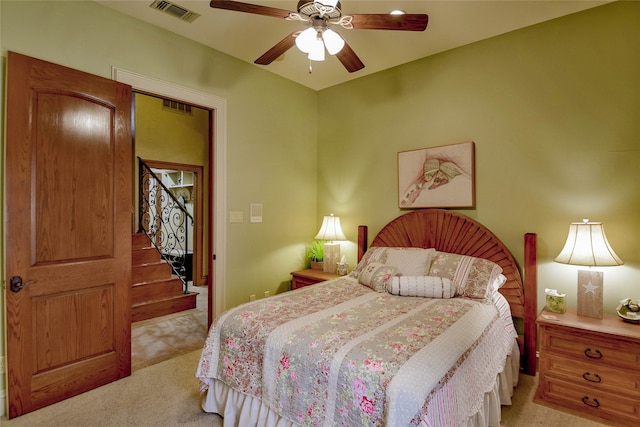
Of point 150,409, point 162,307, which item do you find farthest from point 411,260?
point 162,307

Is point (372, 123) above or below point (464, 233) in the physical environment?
above

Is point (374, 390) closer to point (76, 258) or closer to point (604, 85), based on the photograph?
point (76, 258)

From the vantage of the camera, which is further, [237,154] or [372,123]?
[372,123]

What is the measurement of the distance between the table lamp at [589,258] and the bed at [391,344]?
37 centimetres

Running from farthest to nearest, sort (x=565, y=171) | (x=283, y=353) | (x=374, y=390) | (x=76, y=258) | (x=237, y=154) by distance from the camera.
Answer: (x=237, y=154) → (x=565, y=171) → (x=76, y=258) → (x=283, y=353) → (x=374, y=390)

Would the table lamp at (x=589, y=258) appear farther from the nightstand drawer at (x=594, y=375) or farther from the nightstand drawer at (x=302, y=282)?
the nightstand drawer at (x=302, y=282)

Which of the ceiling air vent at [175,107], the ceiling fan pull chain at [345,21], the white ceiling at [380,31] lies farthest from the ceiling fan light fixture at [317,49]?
the ceiling air vent at [175,107]

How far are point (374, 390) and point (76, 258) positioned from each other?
7.63ft

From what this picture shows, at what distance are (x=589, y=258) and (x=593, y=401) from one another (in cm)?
94

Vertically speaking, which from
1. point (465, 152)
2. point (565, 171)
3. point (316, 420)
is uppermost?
point (465, 152)

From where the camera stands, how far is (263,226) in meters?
3.86

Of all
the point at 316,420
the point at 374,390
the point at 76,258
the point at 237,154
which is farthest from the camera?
the point at 237,154

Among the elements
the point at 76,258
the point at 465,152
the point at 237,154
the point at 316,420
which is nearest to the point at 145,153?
the point at 237,154

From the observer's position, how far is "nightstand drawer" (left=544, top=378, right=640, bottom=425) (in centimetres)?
208
